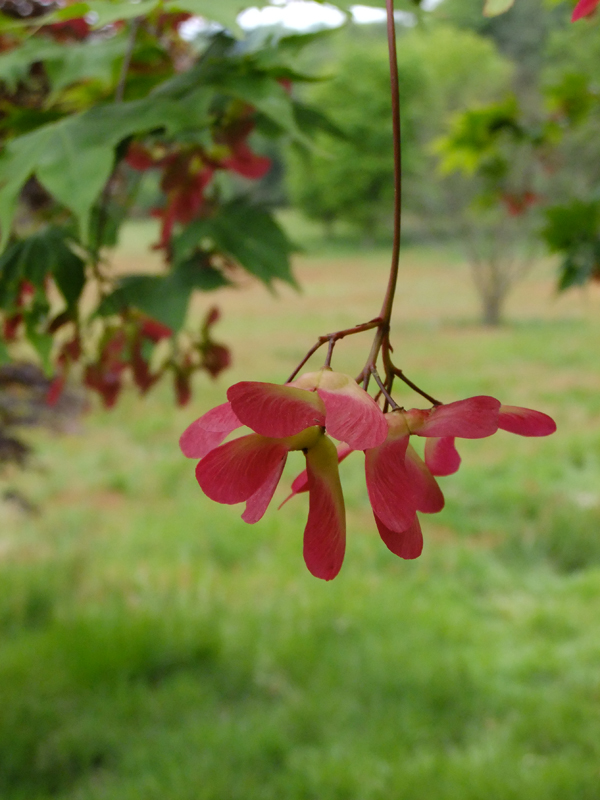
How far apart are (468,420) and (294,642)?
1908 millimetres

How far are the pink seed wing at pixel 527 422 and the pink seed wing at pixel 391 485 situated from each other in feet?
0.17

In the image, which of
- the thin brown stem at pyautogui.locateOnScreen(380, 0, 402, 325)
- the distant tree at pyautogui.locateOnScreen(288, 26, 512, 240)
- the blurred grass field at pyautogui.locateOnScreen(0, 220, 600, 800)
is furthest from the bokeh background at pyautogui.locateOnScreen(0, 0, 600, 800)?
the distant tree at pyautogui.locateOnScreen(288, 26, 512, 240)

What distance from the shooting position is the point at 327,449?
0.37 meters

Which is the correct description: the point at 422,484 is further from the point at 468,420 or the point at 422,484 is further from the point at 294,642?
the point at 294,642

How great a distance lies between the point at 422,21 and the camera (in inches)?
26.0

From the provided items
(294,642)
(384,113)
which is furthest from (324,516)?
(384,113)

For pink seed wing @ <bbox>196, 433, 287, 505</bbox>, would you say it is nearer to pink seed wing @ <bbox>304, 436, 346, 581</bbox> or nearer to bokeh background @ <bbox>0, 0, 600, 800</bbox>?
pink seed wing @ <bbox>304, 436, 346, 581</bbox>

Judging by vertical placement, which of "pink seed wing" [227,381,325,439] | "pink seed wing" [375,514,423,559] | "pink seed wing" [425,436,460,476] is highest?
"pink seed wing" [227,381,325,439]

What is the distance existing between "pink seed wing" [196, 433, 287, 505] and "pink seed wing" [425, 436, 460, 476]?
0.10 m

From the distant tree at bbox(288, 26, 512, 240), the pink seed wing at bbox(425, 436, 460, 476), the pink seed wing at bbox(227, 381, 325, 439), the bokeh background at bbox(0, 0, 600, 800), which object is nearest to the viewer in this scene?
the pink seed wing at bbox(227, 381, 325, 439)

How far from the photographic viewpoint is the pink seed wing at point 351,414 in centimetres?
33

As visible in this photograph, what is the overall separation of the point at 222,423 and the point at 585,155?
314 inches

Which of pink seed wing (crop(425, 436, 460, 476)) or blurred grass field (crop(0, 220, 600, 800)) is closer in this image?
pink seed wing (crop(425, 436, 460, 476))

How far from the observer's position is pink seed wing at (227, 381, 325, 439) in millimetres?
325
